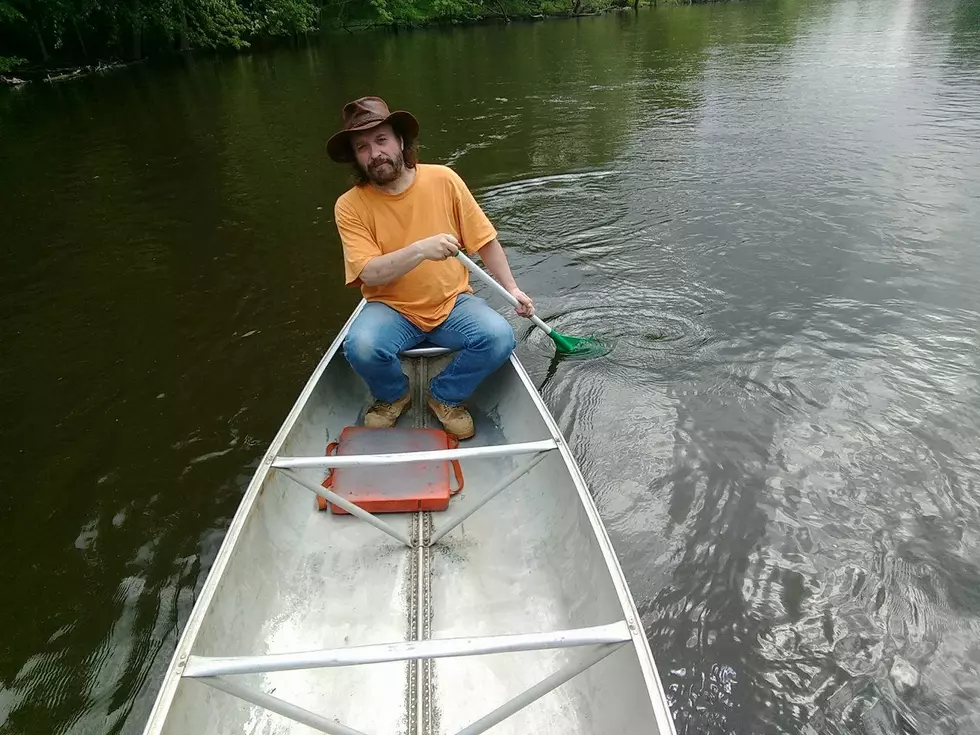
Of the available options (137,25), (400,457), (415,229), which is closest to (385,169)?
(415,229)

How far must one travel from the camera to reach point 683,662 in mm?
3170

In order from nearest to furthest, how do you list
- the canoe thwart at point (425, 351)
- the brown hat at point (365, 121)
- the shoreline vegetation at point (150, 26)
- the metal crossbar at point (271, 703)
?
the metal crossbar at point (271, 703), the brown hat at point (365, 121), the canoe thwart at point (425, 351), the shoreline vegetation at point (150, 26)

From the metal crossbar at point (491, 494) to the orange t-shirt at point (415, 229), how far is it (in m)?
1.33

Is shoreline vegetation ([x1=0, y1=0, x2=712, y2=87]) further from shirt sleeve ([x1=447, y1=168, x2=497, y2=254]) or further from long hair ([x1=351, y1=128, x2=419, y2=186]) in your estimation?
shirt sleeve ([x1=447, y1=168, x2=497, y2=254])

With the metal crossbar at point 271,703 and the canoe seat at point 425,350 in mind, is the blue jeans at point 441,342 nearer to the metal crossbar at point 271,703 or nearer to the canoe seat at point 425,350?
the canoe seat at point 425,350

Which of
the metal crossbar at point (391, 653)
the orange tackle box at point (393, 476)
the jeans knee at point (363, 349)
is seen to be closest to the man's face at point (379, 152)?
the jeans knee at point (363, 349)

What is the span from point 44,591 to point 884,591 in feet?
15.8

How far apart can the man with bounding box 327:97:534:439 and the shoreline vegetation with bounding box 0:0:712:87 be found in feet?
86.3

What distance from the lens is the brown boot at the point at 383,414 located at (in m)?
4.21

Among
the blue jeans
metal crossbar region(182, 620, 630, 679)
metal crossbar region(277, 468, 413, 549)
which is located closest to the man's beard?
the blue jeans

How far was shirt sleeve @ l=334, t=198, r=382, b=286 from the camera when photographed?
3.82 metres

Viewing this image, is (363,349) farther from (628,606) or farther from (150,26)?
(150,26)

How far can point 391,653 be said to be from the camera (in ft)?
6.92

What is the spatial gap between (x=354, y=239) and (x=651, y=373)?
9.67 feet
